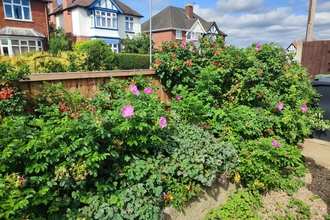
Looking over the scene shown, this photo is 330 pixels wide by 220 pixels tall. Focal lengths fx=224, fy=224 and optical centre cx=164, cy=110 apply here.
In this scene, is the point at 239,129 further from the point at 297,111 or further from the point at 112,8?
the point at 112,8

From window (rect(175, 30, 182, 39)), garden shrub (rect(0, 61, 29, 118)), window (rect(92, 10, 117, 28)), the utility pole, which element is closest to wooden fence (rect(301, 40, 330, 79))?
the utility pole

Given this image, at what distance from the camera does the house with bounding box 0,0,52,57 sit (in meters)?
15.8

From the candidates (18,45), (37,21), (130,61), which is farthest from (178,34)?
(18,45)

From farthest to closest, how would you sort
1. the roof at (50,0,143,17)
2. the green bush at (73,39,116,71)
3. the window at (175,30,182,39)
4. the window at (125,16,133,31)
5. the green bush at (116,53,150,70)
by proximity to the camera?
the window at (175,30,182,39)
the window at (125,16,133,31)
the roof at (50,0,143,17)
the green bush at (116,53,150,70)
the green bush at (73,39,116,71)

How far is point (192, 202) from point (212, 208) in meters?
0.33

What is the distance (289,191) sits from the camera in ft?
10.4

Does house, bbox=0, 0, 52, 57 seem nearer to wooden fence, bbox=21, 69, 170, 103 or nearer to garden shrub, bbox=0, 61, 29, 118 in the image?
wooden fence, bbox=21, 69, 170, 103

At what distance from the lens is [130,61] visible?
53.8 feet

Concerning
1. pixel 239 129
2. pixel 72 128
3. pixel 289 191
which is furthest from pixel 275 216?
pixel 72 128

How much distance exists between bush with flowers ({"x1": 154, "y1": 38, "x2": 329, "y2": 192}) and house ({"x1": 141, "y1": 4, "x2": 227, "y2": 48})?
2353 cm

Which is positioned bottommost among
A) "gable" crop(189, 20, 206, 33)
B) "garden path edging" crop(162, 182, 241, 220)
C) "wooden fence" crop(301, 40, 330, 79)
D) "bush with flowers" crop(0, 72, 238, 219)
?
"garden path edging" crop(162, 182, 241, 220)

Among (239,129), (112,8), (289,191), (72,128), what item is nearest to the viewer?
(72,128)

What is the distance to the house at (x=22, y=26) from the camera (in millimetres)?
15797

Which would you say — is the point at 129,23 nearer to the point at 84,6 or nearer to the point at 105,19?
the point at 105,19
